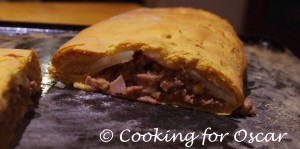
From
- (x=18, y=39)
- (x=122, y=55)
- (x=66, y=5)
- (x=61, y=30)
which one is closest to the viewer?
(x=122, y=55)

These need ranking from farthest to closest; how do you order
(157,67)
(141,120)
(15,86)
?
(157,67) < (141,120) < (15,86)

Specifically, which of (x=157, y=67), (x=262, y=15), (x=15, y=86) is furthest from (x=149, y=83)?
(x=262, y=15)

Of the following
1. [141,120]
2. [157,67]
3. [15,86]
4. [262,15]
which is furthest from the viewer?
[262,15]

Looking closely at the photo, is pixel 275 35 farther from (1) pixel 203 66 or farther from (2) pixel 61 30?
(1) pixel 203 66

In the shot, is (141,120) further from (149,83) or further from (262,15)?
(262,15)

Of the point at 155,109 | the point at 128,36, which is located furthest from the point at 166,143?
the point at 128,36

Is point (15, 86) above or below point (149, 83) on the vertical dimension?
above

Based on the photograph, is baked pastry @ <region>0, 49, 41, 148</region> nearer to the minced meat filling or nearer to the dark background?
the minced meat filling
